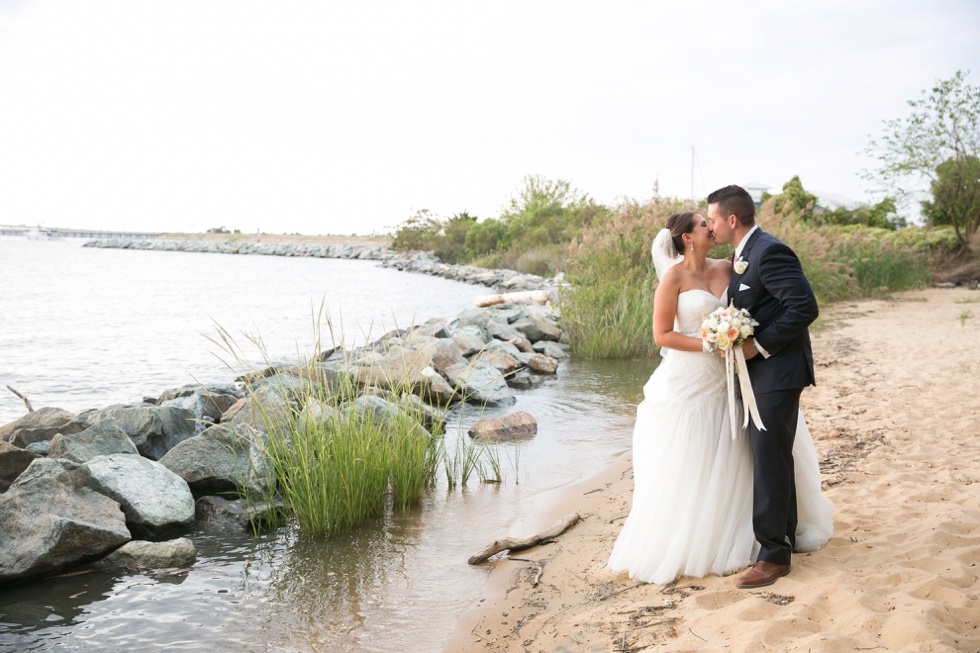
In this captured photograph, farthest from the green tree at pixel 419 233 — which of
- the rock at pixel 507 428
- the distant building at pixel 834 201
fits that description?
the rock at pixel 507 428

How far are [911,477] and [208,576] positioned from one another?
5425 millimetres

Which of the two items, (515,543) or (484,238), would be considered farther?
(484,238)

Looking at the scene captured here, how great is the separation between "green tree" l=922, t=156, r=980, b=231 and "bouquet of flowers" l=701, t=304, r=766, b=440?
2734 cm

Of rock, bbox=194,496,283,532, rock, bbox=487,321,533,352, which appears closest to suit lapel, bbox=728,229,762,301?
rock, bbox=194,496,283,532

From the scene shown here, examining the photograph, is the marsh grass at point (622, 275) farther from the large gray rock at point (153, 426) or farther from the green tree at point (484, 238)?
the green tree at point (484, 238)

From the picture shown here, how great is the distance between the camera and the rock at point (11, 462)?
5.70 m

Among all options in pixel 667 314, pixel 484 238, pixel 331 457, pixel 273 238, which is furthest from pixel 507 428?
pixel 273 238

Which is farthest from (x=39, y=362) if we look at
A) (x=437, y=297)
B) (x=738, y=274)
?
(x=437, y=297)

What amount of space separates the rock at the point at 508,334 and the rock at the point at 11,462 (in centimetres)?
944

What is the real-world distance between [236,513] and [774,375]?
455 cm

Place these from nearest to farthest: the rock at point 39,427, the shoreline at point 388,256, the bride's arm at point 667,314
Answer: the bride's arm at point 667,314, the rock at point 39,427, the shoreline at point 388,256

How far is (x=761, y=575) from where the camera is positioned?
140 inches

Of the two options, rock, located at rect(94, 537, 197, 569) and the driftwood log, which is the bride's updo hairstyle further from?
rock, located at rect(94, 537, 197, 569)

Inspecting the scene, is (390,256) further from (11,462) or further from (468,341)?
(11,462)
